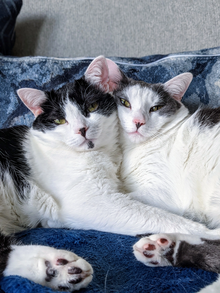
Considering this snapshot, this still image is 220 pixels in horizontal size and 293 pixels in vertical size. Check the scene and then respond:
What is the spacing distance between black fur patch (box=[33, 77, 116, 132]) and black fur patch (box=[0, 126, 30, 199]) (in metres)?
0.12

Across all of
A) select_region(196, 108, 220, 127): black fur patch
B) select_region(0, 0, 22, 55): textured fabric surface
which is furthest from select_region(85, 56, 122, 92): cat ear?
select_region(0, 0, 22, 55): textured fabric surface

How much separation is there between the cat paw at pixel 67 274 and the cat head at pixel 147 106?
711mm

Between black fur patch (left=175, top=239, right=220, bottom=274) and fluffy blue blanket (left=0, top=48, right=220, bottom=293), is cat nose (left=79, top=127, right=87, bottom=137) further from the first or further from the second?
black fur patch (left=175, top=239, right=220, bottom=274)

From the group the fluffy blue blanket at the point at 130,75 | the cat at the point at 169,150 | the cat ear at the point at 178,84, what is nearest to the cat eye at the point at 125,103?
the cat at the point at 169,150

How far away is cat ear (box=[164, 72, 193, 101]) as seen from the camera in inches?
51.9

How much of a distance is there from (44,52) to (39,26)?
0.69 feet

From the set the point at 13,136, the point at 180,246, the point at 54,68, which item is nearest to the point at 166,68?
the point at 54,68

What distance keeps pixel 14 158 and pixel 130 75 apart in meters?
0.85

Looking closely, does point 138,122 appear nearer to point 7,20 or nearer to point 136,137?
point 136,137

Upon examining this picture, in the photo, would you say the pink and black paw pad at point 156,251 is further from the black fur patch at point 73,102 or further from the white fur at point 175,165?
the black fur patch at point 73,102

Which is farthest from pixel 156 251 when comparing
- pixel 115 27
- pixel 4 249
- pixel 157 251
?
pixel 115 27

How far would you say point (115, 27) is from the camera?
6.60ft

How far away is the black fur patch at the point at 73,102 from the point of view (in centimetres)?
121

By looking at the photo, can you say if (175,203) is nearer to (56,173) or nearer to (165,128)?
(165,128)
